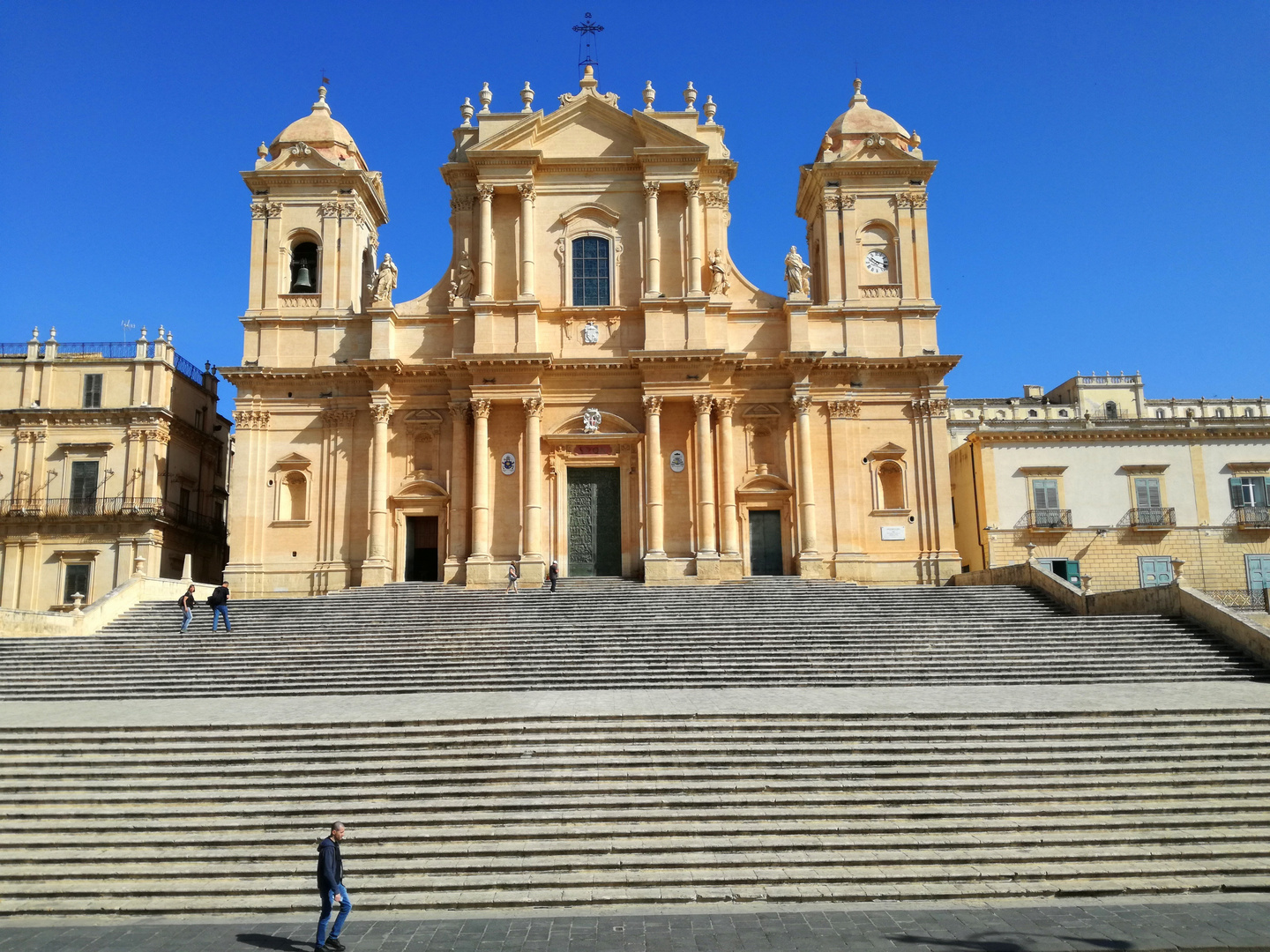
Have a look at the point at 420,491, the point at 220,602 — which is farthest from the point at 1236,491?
the point at 220,602

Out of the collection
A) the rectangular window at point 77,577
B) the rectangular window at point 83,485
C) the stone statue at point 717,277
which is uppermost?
the stone statue at point 717,277

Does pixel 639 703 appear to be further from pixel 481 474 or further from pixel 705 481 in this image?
pixel 481 474

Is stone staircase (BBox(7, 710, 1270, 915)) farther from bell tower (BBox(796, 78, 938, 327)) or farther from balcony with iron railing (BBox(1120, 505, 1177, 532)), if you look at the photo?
balcony with iron railing (BBox(1120, 505, 1177, 532))

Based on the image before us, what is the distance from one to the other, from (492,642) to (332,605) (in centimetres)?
595

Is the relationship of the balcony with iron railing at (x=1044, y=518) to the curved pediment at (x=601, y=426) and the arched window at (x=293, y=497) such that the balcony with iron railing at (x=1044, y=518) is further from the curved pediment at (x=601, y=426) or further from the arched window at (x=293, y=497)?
the arched window at (x=293, y=497)

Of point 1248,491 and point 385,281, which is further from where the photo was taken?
point 1248,491

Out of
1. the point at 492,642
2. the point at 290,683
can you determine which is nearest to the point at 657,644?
the point at 492,642

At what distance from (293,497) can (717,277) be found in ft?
51.3

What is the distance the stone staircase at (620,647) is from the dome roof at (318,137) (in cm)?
1655

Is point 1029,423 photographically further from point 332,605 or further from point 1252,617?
point 332,605

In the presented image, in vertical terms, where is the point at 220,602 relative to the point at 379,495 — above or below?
below

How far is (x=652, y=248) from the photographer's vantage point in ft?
101

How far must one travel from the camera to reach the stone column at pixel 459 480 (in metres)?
30.0

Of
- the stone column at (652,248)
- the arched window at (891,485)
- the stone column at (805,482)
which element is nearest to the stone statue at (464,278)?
the stone column at (652,248)
